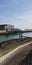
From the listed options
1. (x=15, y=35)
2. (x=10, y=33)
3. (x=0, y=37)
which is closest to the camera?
(x=0, y=37)

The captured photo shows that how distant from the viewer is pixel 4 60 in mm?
9039

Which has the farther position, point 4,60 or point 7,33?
point 7,33

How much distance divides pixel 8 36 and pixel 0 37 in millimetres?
4521

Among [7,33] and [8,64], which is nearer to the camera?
[8,64]

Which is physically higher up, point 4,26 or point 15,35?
point 4,26

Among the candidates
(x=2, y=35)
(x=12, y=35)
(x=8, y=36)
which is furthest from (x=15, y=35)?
(x=2, y=35)

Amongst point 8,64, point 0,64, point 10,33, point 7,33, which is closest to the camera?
point 0,64

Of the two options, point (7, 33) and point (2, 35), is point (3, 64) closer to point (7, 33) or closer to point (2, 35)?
point (2, 35)

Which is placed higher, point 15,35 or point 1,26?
point 1,26

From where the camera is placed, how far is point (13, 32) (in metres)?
31.7

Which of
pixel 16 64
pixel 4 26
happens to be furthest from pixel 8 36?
pixel 16 64

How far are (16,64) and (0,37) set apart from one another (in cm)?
1629

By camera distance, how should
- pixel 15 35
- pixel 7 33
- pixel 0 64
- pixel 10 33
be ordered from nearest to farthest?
pixel 0 64 → pixel 7 33 → pixel 10 33 → pixel 15 35

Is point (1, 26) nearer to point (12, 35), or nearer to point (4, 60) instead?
point (12, 35)
